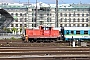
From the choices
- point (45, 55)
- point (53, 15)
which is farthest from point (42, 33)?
point (53, 15)

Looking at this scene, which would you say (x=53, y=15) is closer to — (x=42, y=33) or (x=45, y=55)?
(x=42, y=33)

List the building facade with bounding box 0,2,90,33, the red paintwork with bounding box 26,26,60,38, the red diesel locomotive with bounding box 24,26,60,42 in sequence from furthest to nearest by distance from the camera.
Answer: the building facade with bounding box 0,2,90,33 → the red paintwork with bounding box 26,26,60,38 → the red diesel locomotive with bounding box 24,26,60,42

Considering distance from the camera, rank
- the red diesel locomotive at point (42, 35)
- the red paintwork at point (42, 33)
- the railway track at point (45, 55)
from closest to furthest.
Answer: the railway track at point (45, 55) → the red diesel locomotive at point (42, 35) → the red paintwork at point (42, 33)

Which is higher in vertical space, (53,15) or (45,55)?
(45,55)

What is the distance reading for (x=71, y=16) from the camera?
429ft

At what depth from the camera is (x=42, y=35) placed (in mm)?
45094

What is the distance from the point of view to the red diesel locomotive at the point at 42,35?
44.6 meters

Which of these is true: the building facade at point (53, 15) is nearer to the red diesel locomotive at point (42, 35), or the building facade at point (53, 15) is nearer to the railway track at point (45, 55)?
the red diesel locomotive at point (42, 35)

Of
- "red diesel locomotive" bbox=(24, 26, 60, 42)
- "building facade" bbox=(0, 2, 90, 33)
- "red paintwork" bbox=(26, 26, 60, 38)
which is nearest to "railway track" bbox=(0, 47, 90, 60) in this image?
"red diesel locomotive" bbox=(24, 26, 60, 42)

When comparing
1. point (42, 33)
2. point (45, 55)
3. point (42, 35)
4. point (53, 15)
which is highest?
point (45, 55)

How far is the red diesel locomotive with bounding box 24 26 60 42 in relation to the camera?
44.6 metres

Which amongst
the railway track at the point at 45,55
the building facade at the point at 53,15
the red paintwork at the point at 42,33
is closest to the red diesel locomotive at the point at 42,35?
the red paintwork at the point at 42,33

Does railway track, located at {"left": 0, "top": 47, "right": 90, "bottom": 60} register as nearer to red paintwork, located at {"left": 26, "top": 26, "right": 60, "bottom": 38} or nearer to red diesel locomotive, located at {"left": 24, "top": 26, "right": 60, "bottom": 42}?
red diesel locomotive, located at {"left": 24, "top": 26, "right": 60, "bottom": 42}

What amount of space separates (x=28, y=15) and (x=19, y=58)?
113236 mm
